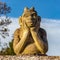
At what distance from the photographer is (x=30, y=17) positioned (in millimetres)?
7902

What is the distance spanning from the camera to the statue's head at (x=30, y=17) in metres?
7.87

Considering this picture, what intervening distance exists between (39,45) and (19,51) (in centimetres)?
51

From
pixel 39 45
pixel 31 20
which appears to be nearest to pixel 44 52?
pixel 39 45

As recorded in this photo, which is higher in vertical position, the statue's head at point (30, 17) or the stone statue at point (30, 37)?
the statue's head at point (30, 17)

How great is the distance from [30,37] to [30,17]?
48cm

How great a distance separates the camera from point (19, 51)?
7891 millimetres

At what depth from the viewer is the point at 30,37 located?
796cm

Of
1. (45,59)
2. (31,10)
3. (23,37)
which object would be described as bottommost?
(45,59)

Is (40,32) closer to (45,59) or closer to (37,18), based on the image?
(37,18)

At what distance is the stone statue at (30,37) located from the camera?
7.80m

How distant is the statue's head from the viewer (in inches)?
310

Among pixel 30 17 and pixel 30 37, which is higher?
pixel 30 17

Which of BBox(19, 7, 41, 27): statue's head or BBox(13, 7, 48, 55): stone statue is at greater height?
BBox(19, 7, 41, 27): statue's head

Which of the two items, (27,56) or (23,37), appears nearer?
(27,56)
